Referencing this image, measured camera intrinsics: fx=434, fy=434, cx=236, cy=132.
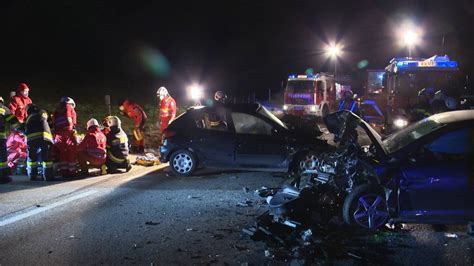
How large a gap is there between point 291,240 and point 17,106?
364 inches

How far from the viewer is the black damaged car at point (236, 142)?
854cm

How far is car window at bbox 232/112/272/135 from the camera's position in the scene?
885 centimetres

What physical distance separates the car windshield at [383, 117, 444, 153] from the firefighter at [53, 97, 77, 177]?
255 inches

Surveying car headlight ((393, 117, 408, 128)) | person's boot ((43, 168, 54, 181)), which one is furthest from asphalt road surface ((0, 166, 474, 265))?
car headlight ((393, 117, 408, 128))

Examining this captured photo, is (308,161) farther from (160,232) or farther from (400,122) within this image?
(400,122)

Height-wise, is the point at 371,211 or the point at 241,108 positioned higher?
the point at 241,108

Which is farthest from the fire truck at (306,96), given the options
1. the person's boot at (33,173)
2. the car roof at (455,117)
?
the car roof at (455,117)

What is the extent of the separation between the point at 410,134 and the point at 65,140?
273 inches

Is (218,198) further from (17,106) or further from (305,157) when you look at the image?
(17,106)

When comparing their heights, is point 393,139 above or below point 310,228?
above

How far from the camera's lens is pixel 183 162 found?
903cm

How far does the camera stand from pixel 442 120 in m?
5.64

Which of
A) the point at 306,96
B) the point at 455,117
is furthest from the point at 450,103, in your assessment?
the point at 306,96

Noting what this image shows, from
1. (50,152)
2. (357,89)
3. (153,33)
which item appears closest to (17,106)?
(50,152)
